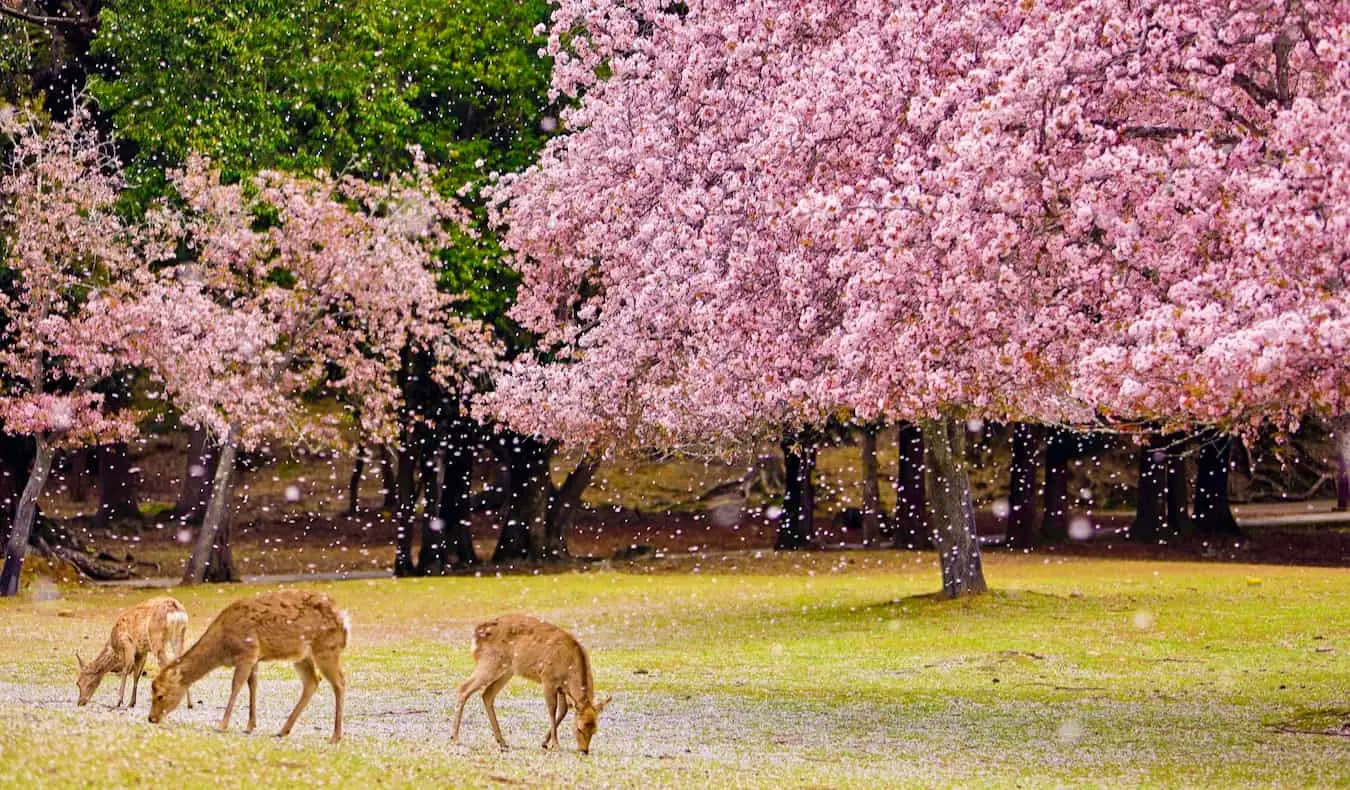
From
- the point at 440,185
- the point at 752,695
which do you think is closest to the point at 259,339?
the point at 440,185

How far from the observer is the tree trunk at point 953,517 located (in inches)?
1447

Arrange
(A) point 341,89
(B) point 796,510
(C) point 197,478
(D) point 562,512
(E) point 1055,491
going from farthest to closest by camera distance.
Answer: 1. (C) point 197,478
2. (B) point 796,510
3. (E) point 1055,491
4. (D) point 562,512
5. (A) point 341,89

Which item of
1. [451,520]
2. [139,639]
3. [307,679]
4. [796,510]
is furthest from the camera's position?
[796,510]

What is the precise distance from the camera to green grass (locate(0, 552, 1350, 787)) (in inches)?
562

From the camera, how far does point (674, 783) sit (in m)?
14.3

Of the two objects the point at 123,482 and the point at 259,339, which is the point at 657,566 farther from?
the point at 123,482

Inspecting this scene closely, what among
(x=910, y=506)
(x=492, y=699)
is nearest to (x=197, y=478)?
(x=910, y=506)

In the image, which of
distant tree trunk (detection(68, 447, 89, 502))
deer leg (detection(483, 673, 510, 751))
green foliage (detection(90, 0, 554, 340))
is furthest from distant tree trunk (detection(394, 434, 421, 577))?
deer leg (detection(483, 673, 510, 751))

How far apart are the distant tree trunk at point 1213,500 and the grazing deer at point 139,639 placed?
44.7 m

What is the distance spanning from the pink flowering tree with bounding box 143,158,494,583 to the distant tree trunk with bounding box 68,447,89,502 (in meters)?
31.4

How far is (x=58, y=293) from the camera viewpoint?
43.5 meters

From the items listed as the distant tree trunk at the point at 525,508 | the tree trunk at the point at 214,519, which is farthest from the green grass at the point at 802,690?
the distant tree trunk at the point at 525,508

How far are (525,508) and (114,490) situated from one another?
71.1 feet

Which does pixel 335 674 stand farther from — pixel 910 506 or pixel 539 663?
pixel 910 506
